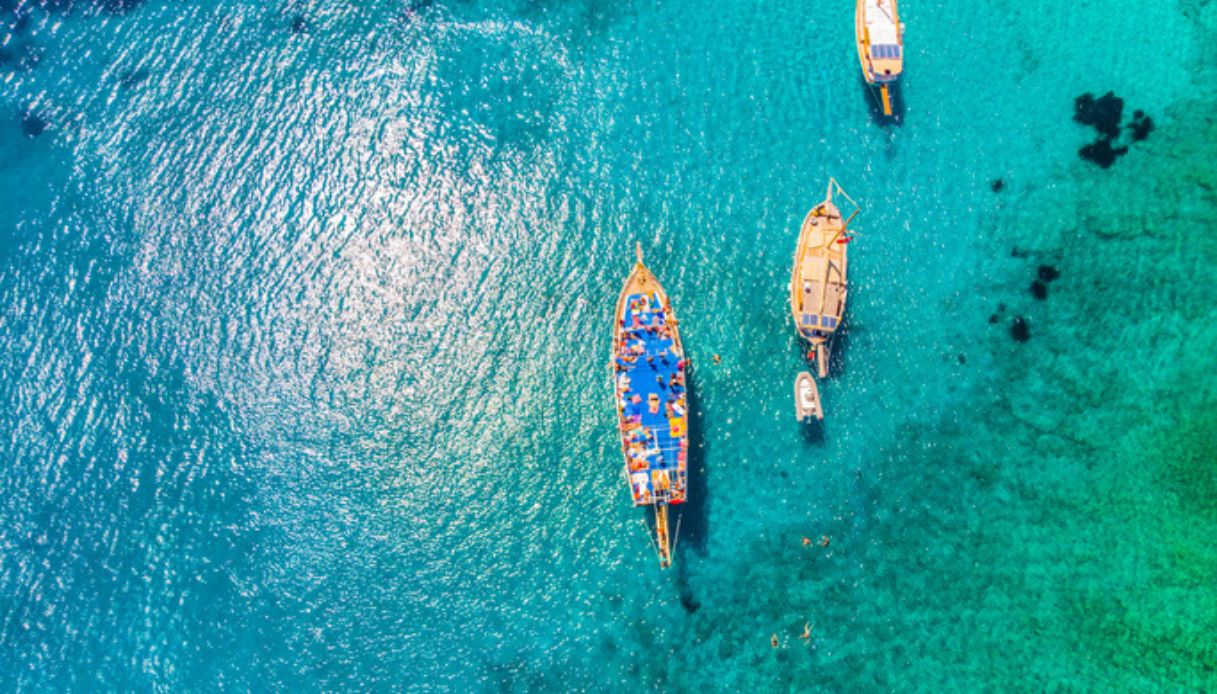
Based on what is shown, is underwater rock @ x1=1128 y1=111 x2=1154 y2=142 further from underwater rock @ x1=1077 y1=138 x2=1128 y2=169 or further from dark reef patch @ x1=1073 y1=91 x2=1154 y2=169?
underwater rock @ x1=1077 y1=138 x2=1128 y2=169

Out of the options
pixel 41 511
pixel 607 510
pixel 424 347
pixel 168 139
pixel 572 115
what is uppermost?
pixel 572 115

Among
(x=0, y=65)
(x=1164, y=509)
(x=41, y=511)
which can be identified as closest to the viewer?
(x=1164, y=509)

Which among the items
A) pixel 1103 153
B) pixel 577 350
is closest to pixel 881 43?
pixel 1103 153

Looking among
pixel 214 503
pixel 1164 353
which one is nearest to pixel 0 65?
pixel 214 503

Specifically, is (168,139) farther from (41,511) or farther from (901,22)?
(901,22)

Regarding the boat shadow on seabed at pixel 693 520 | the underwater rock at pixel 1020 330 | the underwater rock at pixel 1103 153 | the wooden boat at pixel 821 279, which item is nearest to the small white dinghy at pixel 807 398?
the wooden boat at pixel 821 279

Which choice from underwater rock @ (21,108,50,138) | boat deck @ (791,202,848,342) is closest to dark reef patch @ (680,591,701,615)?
boat deck @ (791,202,848,342)
